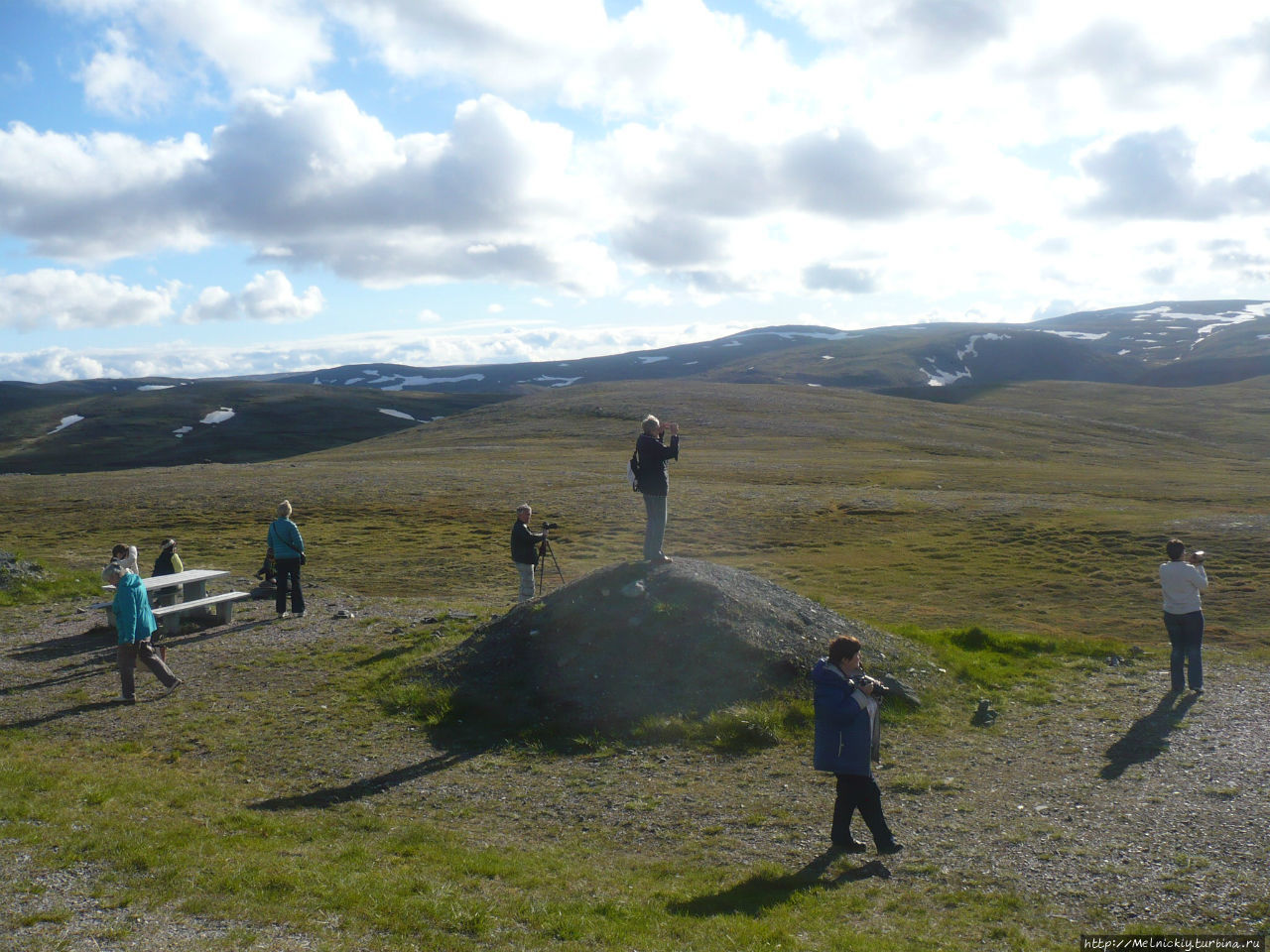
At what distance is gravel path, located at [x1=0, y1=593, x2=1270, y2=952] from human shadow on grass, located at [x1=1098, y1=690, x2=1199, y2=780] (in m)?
0.05

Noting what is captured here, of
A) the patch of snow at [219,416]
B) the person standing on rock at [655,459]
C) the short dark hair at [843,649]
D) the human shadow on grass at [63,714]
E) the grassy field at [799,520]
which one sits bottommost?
the grassy field at [799,520]

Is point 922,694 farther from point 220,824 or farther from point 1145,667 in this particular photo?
point 220,824

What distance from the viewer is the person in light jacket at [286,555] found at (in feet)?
69.0

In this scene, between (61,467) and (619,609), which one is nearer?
Result: (619,609)

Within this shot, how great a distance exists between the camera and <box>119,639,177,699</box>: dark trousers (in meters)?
15.0

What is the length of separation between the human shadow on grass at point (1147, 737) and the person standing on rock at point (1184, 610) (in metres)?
0.48

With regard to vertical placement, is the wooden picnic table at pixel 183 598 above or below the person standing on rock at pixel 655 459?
below

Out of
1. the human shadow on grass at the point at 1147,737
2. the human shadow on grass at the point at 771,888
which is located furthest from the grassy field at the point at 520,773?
the human shadow on grass at the point at 1147,737

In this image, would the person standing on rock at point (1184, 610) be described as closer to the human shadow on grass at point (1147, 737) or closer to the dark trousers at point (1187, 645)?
the dark trousers at point (1187, 645)

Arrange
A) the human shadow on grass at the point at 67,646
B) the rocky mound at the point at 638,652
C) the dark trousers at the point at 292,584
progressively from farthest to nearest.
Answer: the dark trousers at the point at 292,584, the human shadow on grass at the point at 67,646, the rocky mound at the point at 638,652

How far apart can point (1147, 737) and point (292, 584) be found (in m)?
19.0

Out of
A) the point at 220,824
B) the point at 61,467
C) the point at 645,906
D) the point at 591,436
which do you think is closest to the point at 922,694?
the point at 645,906

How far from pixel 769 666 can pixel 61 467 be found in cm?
14072

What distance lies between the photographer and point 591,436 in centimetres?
10131
